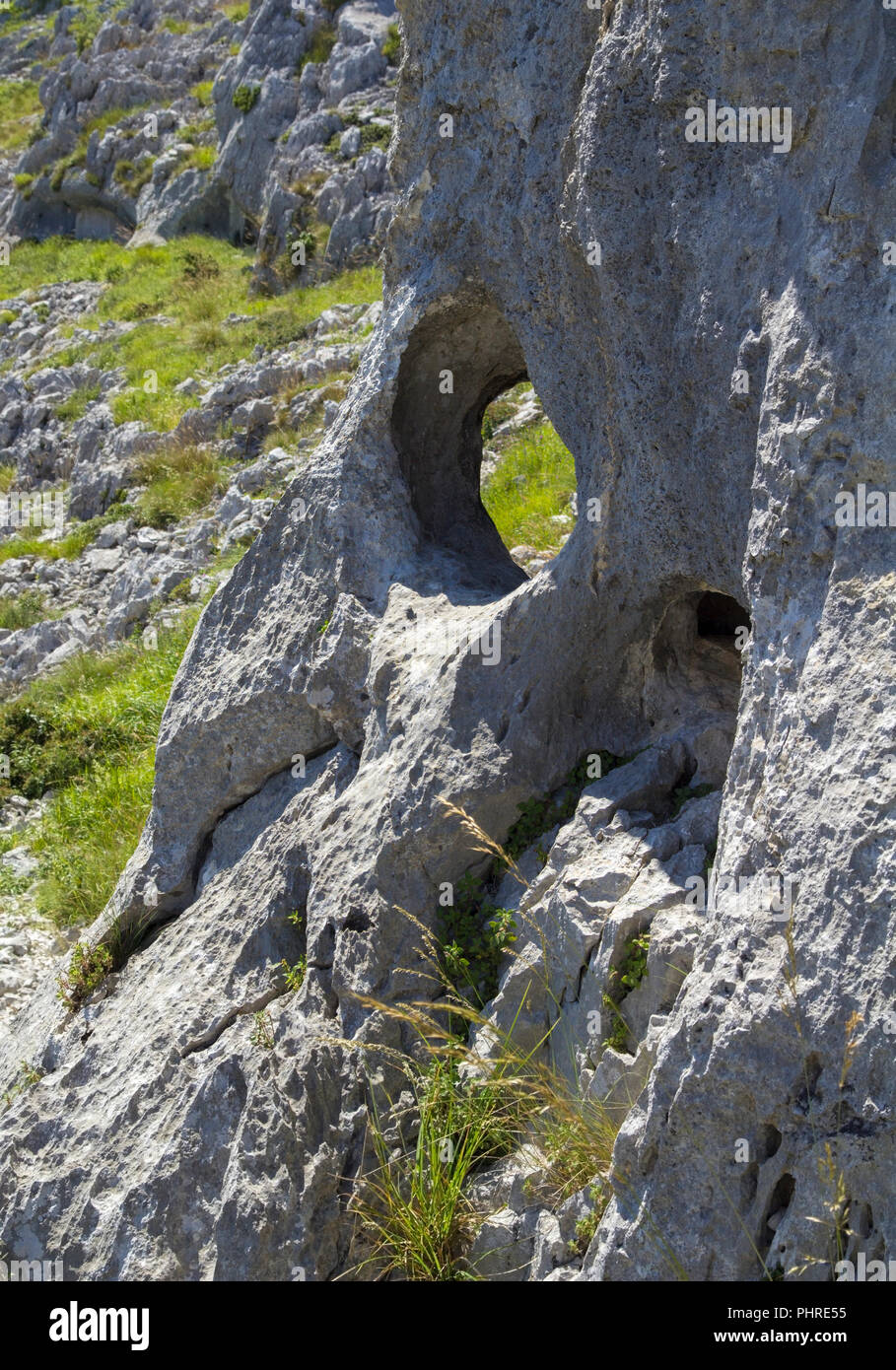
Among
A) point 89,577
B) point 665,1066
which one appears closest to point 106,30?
point 89,577

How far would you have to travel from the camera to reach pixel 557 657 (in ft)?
17.5

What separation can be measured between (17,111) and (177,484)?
3294 cm

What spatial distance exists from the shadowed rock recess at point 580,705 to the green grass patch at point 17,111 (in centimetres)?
3694

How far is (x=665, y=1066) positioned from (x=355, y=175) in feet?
70.0

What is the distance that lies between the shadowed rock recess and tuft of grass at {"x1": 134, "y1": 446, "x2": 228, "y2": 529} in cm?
881

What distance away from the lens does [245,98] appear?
2606 centimetres

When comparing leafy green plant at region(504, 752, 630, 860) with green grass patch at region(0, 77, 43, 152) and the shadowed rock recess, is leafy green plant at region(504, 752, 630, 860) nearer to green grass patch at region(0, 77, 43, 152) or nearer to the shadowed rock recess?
the shadowed rock recess

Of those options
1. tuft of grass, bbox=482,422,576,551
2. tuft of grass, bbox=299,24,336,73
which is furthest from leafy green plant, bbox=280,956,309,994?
tuft of grass, bbox=299,24,336,73

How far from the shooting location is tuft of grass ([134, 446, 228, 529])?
51.0ft

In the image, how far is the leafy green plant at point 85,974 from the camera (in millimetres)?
6684

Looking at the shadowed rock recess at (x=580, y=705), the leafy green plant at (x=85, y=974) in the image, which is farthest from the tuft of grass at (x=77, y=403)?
the leafy green plant at (x=85, y=974)

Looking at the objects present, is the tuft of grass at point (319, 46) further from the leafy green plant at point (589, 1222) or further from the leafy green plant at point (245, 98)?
the leafy green plant at point (589, 1222)

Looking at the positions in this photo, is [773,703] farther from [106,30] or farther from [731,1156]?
[106,30]

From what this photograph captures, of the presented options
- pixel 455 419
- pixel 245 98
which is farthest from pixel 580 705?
pixel 245 98
